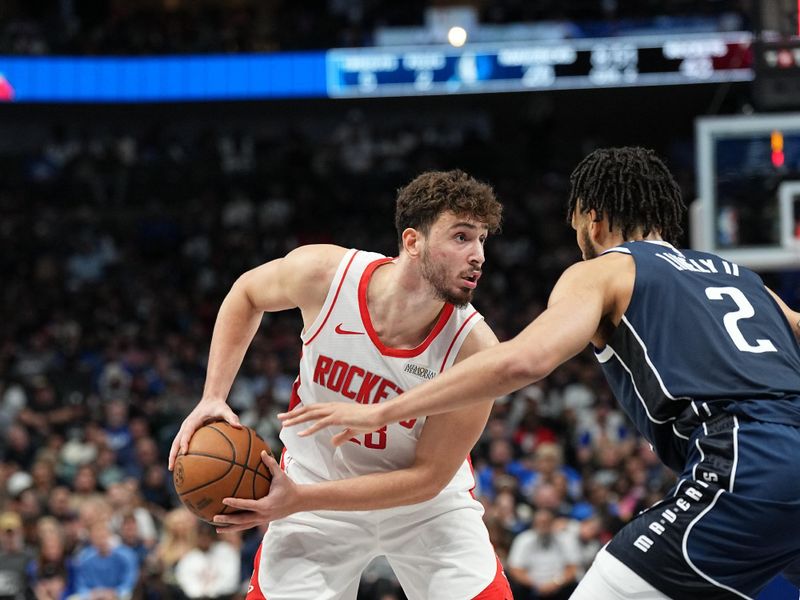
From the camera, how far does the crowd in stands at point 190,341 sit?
8664 mm

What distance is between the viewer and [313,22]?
53.0 feet

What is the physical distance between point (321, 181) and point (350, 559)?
13579 millimetres

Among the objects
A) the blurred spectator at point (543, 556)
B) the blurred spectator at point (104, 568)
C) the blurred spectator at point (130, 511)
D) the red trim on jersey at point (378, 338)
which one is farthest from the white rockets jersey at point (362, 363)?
the blurred spectator at point (130, 511)

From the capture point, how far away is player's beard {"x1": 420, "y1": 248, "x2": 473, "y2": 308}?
148 inches

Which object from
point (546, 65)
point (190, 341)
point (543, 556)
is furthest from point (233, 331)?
point (190, 341)

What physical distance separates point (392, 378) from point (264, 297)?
569 mm

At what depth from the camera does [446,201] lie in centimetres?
379

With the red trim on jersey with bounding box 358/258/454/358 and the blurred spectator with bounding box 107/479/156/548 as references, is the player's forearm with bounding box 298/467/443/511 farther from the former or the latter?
the blurred spectator with bounding box 107/479/156/548

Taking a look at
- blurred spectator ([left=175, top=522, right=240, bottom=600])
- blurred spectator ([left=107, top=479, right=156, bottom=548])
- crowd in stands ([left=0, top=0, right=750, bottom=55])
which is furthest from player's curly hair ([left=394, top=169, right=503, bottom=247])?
crowd in stands ([left=0, top=0, right=750, bottom=55])

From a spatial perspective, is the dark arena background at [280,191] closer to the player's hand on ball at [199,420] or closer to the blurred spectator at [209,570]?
the blurred spectator at [209,570]

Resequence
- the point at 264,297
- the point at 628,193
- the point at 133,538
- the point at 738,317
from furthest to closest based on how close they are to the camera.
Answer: the point at 133,538
the point at 264,297
the point at 628,193
the point at 738,317

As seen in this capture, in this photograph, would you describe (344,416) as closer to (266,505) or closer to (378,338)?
(266,505)

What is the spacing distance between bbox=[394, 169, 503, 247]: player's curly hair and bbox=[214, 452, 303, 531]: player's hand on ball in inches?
38.8

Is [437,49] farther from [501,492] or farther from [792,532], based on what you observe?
[792,532]
